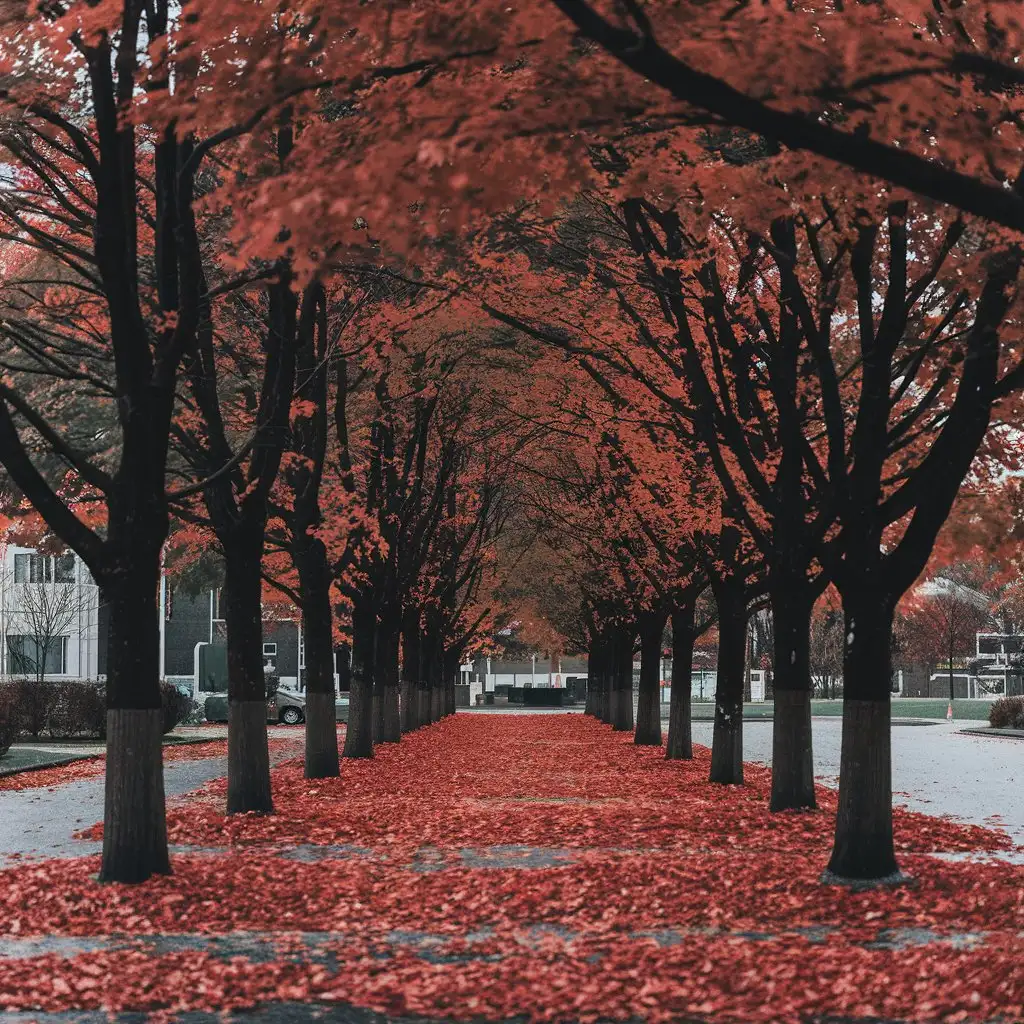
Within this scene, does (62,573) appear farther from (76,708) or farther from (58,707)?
(76,708)

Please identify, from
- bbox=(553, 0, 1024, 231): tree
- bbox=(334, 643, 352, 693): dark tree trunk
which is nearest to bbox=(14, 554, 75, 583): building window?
bbox=(334, 643, 352, 693): dark tree trunk

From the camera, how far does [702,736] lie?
50.5 m

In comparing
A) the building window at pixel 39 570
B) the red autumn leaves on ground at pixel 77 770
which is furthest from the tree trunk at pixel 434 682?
the building window at pixel 39 570

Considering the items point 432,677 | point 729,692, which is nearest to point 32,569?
point 432,677

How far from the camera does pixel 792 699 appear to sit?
17.8m

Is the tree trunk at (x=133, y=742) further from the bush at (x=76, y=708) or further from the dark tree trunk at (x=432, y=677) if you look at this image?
the dark tree trunk at (x=432, y=677)

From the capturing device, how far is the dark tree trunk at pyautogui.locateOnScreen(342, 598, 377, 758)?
2989cm

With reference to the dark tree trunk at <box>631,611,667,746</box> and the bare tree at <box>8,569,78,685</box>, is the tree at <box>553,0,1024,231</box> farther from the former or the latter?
the bare tree at <box>8,569,78,685</box>

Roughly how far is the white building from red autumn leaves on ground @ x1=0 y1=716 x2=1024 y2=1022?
42.8 m

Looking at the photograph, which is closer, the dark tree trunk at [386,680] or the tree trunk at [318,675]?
the tree trunk at [318,675]

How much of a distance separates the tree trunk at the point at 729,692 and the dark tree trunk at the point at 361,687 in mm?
8279

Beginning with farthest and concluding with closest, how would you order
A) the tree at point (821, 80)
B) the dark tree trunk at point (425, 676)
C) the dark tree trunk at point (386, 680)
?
1. the dark tree trunk at point (425, 676)
2. the dark tree trunk at point (386, 680)
3. the tree at point (821, 80)

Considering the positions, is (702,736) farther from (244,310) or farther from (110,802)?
(110,802)

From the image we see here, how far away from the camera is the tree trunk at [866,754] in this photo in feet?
41.0
